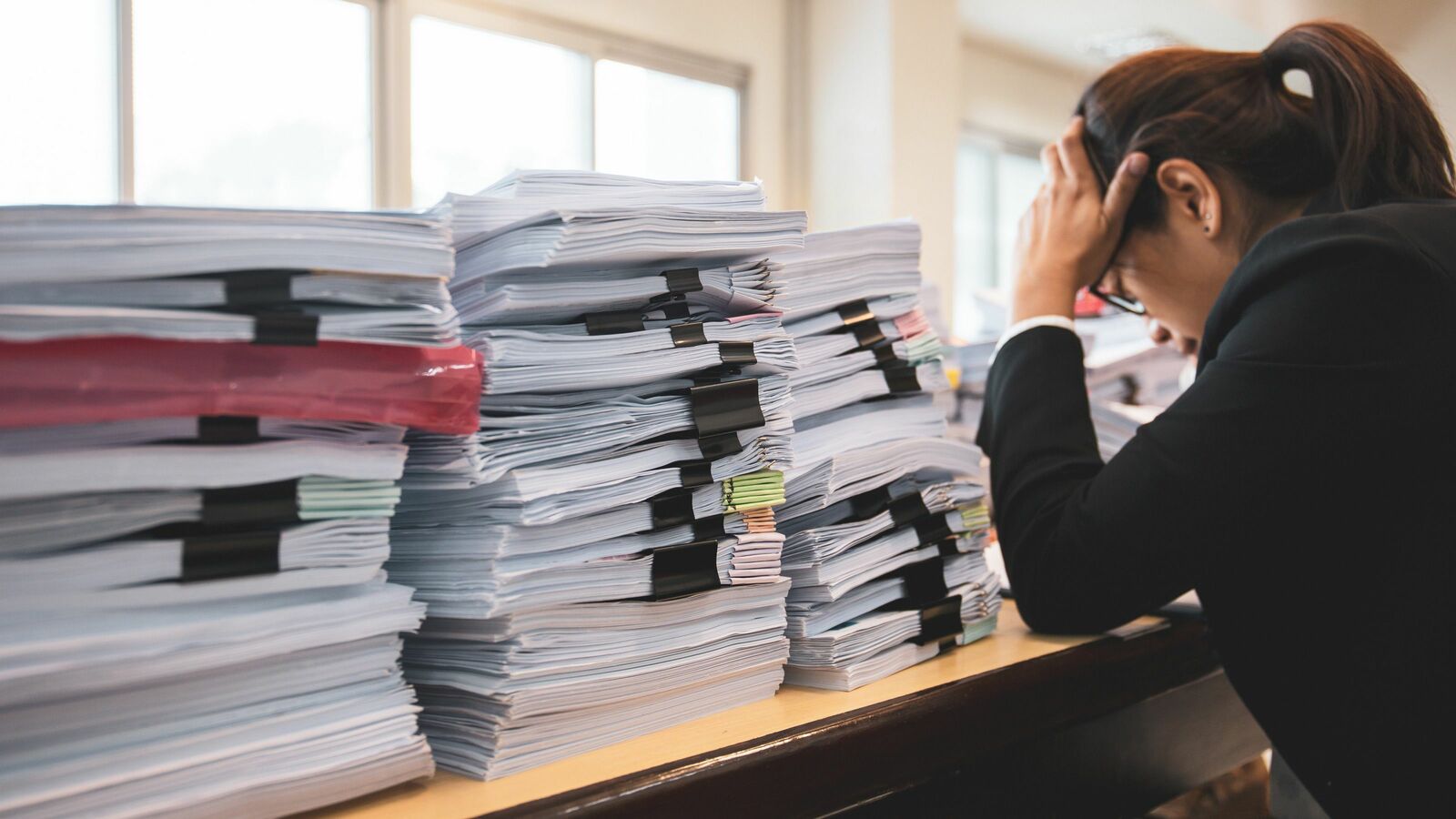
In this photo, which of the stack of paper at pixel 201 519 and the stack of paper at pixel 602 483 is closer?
the stack of paper at pixel 201 519

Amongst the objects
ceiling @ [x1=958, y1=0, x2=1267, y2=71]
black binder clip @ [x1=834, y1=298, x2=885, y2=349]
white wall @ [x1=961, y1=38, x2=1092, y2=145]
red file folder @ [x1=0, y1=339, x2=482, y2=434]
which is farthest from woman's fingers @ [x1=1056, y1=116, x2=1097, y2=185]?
white wall @ [x1=961, y1=38, x2=1092, y2=145]

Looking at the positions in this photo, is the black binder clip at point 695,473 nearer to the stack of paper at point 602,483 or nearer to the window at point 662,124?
the stack of paper at point 602,483

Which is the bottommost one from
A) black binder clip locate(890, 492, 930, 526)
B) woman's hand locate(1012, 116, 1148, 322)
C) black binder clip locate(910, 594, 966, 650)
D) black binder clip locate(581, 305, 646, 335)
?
black binder clip locate(910, 594, 966, 650)

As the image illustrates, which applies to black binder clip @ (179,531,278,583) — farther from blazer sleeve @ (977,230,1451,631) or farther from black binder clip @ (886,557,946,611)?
blazer sleeve @ (977,230,1451,631)

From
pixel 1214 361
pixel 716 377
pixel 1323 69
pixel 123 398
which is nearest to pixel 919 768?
pixel 716 377

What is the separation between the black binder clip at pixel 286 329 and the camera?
50 centimetres

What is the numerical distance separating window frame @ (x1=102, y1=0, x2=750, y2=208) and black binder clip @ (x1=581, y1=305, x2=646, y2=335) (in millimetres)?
3738

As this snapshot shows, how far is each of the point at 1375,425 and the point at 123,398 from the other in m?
0.80

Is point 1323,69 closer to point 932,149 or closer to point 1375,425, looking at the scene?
point 1375,425

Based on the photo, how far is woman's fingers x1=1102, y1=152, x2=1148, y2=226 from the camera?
1.07m

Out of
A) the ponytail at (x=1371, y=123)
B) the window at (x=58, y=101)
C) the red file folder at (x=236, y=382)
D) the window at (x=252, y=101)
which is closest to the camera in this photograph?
the red file folder at (x=236, y=382)

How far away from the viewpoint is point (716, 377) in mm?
721

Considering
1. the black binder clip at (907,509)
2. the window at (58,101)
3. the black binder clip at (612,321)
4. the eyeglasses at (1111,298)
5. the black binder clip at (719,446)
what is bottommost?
the black binder clip at (907,509)

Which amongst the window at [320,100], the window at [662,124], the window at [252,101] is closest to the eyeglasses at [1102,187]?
the window at [320,100]
